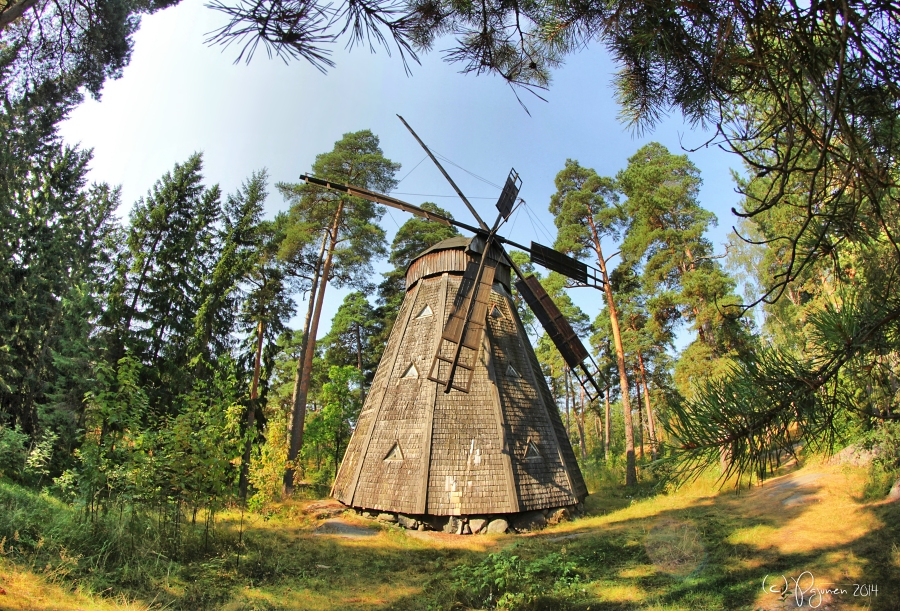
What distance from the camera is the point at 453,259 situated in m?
13.4

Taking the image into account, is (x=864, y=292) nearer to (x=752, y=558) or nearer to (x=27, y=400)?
(x=752, y=558)

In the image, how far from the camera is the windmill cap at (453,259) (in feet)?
43.0

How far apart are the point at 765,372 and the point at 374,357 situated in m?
24.3

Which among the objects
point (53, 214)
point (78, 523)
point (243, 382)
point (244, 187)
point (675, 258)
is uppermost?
point (244, 187)

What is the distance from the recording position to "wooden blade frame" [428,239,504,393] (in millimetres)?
10422

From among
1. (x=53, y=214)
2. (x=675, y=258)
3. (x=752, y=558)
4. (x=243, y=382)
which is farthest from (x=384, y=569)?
(x=53, y=214)

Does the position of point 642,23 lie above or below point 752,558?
above

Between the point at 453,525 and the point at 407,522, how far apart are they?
3.82 ft

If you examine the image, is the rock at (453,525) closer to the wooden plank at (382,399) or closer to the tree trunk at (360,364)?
the wooden plank at (382,399)

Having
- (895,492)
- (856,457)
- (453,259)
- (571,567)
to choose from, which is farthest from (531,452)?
(856,457)

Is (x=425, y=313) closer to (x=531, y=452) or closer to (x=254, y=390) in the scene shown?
(x=531, y=452)

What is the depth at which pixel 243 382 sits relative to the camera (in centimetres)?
1695

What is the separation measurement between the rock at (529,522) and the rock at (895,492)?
6.87m

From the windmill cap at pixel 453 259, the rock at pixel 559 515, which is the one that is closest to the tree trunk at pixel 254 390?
the windmill cap at pixel 453 259
